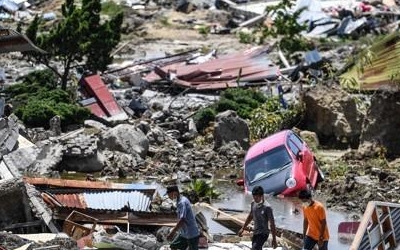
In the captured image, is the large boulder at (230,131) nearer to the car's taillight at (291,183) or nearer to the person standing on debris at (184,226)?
the car's taillight at (291,183)

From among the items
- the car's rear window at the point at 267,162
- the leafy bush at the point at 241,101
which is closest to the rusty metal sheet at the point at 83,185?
the car's rear window at the point at 267,162

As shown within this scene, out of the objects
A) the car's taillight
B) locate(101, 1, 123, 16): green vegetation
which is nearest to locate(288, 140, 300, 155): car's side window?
the car's taillight

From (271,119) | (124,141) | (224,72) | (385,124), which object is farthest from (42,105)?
(385,124)

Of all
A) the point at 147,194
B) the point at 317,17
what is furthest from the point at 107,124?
the point at 317,17

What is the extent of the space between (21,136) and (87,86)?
8.69 m

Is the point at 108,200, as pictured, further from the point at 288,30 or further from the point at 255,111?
the point at 288,30

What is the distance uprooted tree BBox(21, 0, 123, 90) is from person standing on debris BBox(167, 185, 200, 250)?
18.7 m

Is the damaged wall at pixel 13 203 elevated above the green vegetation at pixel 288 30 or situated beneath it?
elevated above

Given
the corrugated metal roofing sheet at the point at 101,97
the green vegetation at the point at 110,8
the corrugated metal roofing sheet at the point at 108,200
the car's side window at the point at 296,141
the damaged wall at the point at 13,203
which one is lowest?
the green vegetation at the point at 110,8

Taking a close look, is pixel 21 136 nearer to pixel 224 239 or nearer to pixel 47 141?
pixel 47 141

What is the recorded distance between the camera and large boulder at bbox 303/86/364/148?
29.1 meters

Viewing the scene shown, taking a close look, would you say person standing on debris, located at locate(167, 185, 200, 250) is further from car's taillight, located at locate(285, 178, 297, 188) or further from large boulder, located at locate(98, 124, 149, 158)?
large boulder, located at locate(98, 124, 149, 158)

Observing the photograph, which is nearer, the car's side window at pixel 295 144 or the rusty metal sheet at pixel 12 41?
the car's side window at pixel 295 144

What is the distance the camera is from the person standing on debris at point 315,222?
15.2 meters
